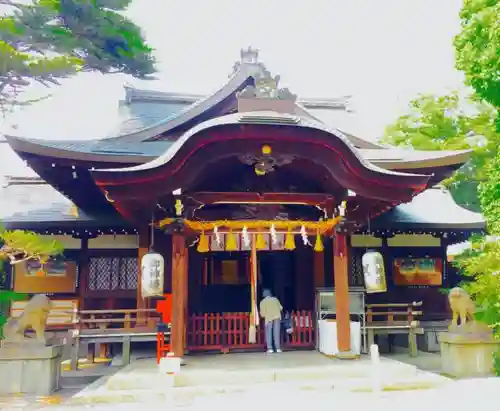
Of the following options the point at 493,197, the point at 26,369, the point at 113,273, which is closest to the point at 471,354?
the point at 493,197

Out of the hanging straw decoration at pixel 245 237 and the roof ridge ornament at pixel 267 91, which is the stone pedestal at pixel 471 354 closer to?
the hanging straw decoration at pixel 245 237

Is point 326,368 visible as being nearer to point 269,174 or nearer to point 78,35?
point 269,174

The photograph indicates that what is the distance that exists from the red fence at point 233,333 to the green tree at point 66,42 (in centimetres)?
580

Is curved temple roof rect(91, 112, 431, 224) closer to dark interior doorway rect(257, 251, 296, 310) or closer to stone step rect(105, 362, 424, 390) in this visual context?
stone step rect(105, 362, 424, 390)

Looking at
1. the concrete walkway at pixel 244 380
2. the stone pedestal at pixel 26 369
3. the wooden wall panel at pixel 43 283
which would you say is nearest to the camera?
the concrete walkway at pixel 244 380

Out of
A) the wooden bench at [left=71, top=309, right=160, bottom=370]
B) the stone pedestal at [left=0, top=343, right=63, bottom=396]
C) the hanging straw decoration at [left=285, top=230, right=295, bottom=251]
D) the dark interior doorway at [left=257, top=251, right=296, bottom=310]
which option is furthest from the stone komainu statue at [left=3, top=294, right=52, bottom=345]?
the dark interior doorway at [left=257, top=251, right=296, bottom=310]

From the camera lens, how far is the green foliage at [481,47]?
8883 mm

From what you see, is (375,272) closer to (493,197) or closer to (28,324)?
(493,197)

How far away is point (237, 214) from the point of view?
1060cm

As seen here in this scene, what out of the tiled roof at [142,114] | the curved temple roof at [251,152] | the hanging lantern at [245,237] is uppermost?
the tiled roof at [142,114]

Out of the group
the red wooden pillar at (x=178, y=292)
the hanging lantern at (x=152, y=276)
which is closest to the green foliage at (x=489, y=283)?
the red wooden pillar at (x=178, y=292)

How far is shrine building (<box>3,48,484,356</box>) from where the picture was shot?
9125 millimetres

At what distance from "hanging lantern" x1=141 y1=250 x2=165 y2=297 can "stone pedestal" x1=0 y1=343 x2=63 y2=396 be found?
2.06 metres

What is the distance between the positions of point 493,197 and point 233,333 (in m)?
5.88
